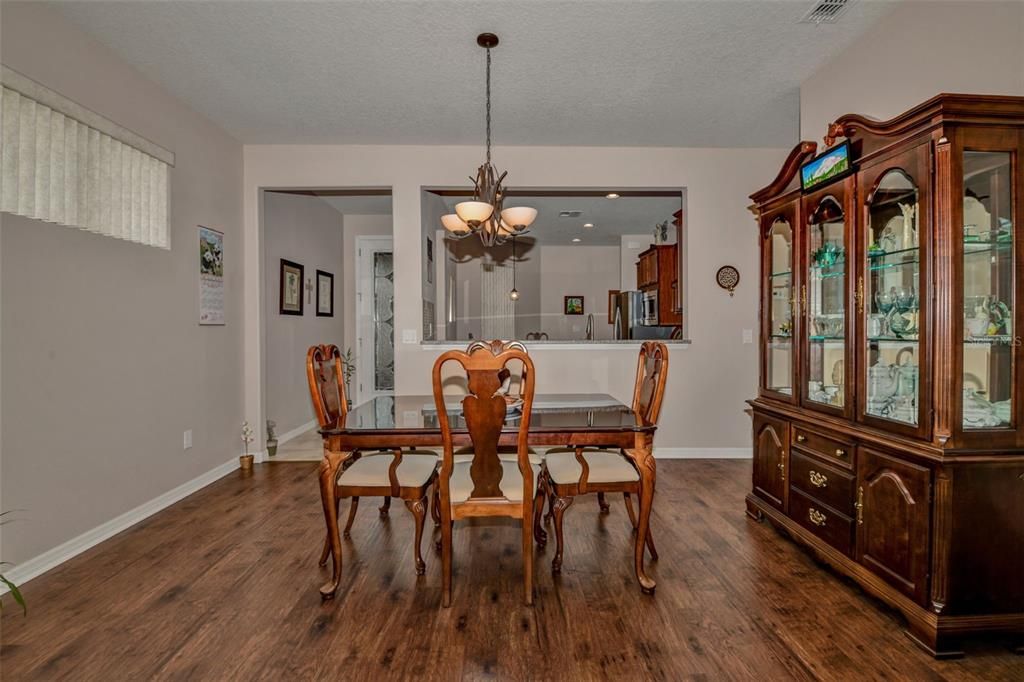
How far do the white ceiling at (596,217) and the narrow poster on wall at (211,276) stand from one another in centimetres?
270

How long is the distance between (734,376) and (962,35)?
2.83 meters

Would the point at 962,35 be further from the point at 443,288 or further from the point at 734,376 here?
the point at 443,288

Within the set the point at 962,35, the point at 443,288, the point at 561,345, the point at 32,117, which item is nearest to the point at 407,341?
the point at 561,345

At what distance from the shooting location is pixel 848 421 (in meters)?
2.25

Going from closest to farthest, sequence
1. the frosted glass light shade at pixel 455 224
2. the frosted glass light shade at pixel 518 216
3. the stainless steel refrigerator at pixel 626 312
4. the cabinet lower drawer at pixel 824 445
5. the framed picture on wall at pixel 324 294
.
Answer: the cabinet lower drawer at pixel 824 445
the frosted glass light shade at pixel 518 216
the frosted glass light shade at pixel 455 224
the framed picture on wall at pixel 324 294
the stainless steel refrigerator at pixel 626 312

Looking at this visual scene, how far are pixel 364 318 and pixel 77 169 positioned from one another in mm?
4022

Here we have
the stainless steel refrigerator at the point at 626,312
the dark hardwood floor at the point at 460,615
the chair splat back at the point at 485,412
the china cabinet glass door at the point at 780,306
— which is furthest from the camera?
the stainless steel refrigerator at the point at 626,312

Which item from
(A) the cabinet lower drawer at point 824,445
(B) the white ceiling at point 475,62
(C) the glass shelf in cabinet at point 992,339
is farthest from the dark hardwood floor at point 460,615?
(B) the white ceiling at point 475,62

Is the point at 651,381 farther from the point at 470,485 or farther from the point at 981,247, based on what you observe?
the point at 981,247

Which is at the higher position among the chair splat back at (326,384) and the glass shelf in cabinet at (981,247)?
the glass shelf in cabinet at (981,247)

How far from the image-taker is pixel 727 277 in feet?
14.7

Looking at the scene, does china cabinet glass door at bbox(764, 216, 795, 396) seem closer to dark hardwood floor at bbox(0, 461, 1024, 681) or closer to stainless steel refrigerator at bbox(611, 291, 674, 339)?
dark hardwood floor at bbox(0, 461, 1024, 681)

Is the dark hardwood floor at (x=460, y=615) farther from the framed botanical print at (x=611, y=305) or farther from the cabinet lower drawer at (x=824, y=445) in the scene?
the framed botanical print at (x=611, y=305)

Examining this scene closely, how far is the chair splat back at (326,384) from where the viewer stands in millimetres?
2238
